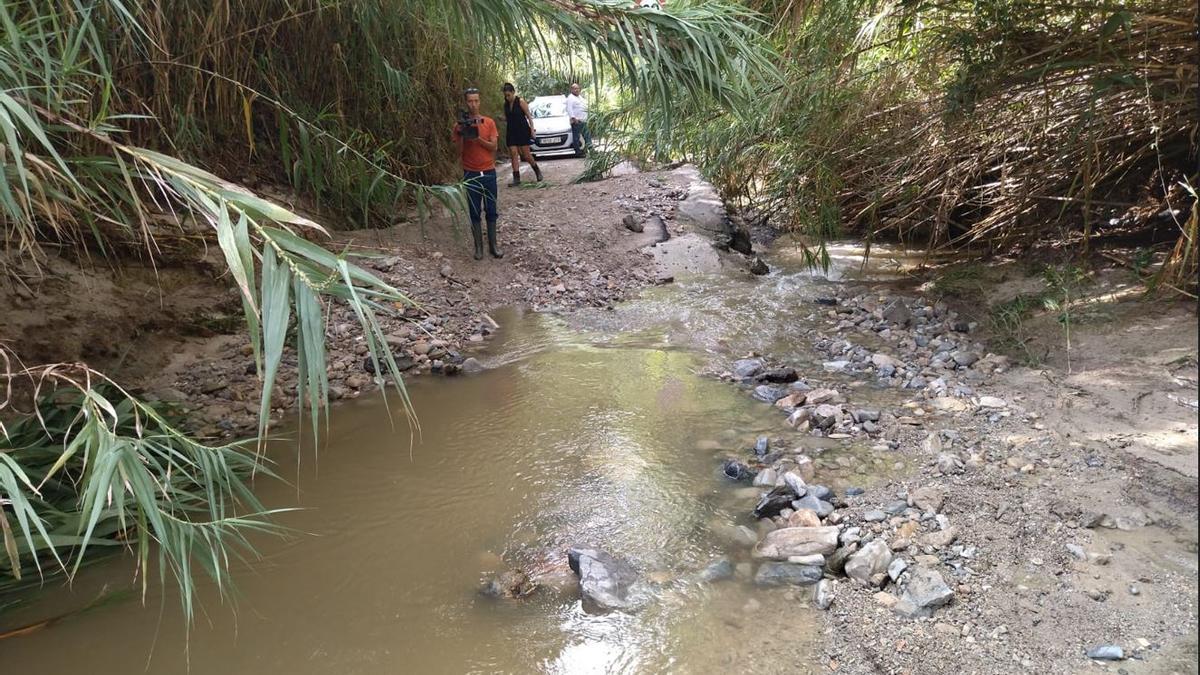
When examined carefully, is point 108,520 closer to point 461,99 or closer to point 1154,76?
point 1154,76

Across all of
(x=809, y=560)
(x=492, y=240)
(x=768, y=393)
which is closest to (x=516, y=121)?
(x=492, y=240)

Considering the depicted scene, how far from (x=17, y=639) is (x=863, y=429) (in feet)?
11.3

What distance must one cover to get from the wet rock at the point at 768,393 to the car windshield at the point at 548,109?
933 cm

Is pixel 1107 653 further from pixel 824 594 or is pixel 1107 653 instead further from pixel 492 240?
pixel 492 240

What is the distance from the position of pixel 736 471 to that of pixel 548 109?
10554 mm

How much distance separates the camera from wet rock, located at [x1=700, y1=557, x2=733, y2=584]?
2.57 meters

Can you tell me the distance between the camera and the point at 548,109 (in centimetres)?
1262

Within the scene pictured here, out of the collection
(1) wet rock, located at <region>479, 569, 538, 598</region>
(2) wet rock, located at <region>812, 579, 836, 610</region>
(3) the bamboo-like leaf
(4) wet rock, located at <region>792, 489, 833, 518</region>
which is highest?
(3) the bamboo-like leaf

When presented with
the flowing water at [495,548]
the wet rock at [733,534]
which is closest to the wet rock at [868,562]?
the flowing water at [495,548]

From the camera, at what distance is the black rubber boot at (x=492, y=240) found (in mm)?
6535

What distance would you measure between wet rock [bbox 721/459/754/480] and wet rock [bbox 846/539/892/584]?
0.75 metres

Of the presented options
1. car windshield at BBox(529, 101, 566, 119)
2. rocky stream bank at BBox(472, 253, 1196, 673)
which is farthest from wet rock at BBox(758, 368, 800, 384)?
car windshield at BBox(529, 101, 566, 119)

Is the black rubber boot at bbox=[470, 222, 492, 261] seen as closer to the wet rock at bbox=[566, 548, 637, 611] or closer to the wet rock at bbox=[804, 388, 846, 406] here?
the wet rock at bbox=[804, 388, 846, 406]

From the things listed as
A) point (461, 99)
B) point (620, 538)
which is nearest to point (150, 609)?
point (620, 538)
